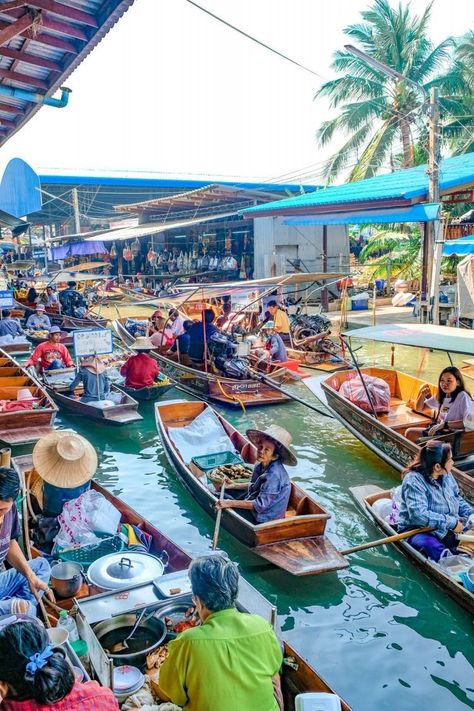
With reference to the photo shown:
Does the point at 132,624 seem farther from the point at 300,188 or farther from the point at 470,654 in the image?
the point at 300,188

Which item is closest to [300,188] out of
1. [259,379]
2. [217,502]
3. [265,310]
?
[265,310]

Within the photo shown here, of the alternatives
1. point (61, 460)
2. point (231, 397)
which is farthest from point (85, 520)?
point (231, 397)

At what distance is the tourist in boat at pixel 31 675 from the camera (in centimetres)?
257

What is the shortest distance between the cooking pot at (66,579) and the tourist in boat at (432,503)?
311cm

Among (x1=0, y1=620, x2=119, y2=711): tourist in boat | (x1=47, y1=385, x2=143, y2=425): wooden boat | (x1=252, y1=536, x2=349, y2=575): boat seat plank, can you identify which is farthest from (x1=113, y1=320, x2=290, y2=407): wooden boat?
(x1=0, y1=620, x2=119, y2=711): tourist in boat

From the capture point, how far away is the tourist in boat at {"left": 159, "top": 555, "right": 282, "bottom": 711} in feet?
9.16

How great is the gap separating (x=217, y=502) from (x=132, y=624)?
1.98m

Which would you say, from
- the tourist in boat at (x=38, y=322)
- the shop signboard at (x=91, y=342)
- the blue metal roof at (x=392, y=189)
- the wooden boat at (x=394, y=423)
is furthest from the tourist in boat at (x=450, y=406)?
the tourist in boat at (x=38, y=322)

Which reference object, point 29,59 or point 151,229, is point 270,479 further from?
point 151,229

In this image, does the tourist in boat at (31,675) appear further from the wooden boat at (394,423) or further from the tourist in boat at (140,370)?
the tourist in boat at (140,370)

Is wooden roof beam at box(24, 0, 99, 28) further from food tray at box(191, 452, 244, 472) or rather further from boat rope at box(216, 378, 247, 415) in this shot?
boat rope at box(216, 378, 247, 415)

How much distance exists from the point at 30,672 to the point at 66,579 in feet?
7.48

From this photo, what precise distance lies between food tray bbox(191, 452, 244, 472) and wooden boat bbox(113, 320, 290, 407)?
12.1ft

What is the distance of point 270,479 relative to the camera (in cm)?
602
